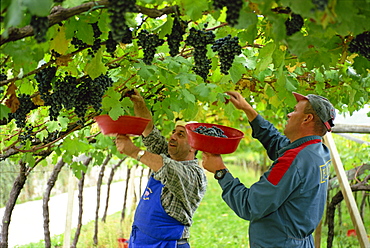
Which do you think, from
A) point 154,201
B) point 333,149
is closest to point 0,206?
point 154,201

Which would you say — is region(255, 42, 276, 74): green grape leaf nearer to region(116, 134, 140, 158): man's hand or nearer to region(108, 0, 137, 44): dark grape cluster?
region(108, 0, 137, 44): dark grape cluster

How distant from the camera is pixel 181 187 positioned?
3.19 metres

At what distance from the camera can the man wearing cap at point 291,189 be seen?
7.69 ft

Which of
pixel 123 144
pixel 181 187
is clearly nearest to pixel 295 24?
pixel 123 144

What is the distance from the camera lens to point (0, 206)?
9.36 meters

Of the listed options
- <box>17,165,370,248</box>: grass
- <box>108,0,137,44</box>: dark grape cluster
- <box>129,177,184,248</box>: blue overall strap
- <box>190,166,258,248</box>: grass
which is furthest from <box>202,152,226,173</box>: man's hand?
<box>190,166,258,248</box>: grass

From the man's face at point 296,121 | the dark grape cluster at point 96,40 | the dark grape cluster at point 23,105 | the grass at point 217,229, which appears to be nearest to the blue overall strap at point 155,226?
the man's face at point 296,121

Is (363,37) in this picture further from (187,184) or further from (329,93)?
(329,93)

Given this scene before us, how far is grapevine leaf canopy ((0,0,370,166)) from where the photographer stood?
3.90ft

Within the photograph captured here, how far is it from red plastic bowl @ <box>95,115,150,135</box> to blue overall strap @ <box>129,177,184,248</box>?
1095mm

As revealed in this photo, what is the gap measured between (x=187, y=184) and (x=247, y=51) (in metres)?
1.24

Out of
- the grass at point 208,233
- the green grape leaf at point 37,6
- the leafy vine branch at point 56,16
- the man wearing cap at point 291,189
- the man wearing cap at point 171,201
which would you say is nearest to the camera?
the green grape leaf at point 37,6

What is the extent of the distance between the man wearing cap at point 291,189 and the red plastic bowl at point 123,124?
52cm

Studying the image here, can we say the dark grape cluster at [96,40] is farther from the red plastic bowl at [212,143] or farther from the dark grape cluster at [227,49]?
the red plastic bowl at [212,143]
